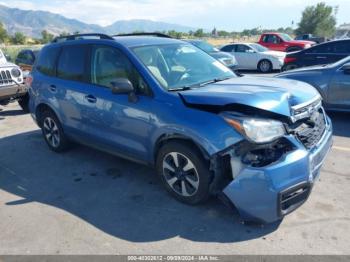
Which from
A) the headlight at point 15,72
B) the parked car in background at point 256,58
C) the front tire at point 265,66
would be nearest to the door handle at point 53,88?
the headlight at point 15,72

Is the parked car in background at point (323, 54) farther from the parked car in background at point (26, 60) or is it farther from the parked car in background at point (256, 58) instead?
the parked car in background at point (26, 60)

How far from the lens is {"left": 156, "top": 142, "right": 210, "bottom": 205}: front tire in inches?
136

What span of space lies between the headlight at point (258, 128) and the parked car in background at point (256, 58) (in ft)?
41.7

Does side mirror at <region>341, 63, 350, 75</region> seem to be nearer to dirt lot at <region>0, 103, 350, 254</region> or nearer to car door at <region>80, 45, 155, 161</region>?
dirt lot at <region>0, 103, 350, 254</region>

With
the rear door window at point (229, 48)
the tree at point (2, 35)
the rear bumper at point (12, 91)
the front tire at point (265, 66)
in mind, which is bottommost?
the tree at point (2, 35)

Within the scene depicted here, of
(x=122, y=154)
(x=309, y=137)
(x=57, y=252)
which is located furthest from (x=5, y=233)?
(x=309, y=137)

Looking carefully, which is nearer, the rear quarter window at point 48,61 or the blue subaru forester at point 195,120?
the blue subaru forester at point 195,120

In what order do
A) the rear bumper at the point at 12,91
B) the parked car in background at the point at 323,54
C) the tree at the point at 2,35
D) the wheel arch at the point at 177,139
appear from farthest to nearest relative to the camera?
the tree at the point at 2,35 → the parked car in background at the point at 323,54 → the rear bumper at the point at 12,91 → the wheel arch at the point at 177,139

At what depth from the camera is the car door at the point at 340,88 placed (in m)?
6.48

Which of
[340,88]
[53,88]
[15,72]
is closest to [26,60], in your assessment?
[15,72]

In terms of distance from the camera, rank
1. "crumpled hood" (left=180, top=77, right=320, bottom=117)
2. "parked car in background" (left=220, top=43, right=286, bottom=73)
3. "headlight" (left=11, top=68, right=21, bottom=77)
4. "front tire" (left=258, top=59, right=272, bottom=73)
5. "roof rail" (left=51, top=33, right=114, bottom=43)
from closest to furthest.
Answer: "crumpled hood" (left=180, top=77, right=320, bottom=117)
"roof rail" (left=51, top=33, right=114, bottom=43)
"headlight" (left=11, top=68, right=21, bottom=77)
"parked car in background" (left=220, top=43, right=286, bottom=73)
"front tire" (left=258, top=59, right=272, bottom=73)

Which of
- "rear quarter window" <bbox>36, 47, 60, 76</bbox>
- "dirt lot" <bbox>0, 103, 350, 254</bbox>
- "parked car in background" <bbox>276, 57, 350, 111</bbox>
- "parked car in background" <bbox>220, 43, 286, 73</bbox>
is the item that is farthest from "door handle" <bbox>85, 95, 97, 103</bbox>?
"parked car in background" <bbox>220, 43, 286, 73</bbox>

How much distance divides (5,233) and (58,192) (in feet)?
2.96

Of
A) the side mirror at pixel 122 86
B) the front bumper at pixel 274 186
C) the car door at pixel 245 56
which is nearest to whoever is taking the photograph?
the front bumper at pixel 274 186
